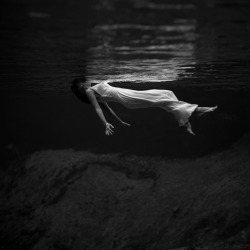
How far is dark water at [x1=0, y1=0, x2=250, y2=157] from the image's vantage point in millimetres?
6434

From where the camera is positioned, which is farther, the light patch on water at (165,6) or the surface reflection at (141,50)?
the surface reflection at (141,50)

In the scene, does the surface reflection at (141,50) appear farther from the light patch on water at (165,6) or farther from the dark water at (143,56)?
the light patch on water at (165,6)

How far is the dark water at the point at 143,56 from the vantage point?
643 cm

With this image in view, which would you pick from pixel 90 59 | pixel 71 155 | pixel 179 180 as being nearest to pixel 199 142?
pixel 179 180

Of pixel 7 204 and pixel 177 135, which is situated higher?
pixel 177 135

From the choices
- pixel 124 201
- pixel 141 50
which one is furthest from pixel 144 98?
pixel 124 201

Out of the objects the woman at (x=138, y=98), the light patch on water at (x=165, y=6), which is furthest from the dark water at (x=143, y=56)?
the woman at (x=138, y=98)

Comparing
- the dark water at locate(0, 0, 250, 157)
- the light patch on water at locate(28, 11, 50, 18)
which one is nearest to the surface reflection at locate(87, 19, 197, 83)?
the dark water at locate(0, 0, 250, 157)

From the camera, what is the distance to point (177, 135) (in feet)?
66.8

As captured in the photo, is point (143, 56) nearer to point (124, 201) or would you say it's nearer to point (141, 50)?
point (141, 50)

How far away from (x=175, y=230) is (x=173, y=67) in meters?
8.02

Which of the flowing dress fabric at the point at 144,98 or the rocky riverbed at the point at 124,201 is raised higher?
the flowing dress fabric at the point at 144,98

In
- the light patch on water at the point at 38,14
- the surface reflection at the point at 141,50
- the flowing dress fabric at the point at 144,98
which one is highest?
the light patch on water at the point at 38,14

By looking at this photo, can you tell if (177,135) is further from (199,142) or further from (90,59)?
(90,59)
